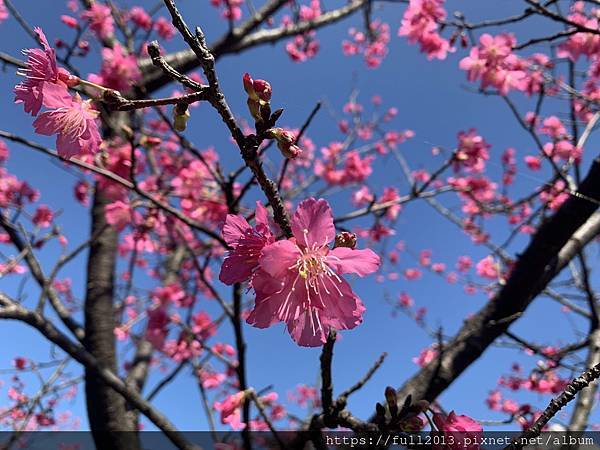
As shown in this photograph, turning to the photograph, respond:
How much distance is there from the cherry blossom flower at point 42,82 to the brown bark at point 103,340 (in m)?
1.12

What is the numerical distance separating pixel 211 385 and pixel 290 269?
363cm

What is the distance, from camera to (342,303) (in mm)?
888

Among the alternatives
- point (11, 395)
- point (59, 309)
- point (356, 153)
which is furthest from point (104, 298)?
point (11, 395)

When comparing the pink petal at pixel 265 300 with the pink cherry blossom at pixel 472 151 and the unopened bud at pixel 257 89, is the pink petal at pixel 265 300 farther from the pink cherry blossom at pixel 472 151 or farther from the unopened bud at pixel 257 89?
the pink cherry blossom at pixel 472 151

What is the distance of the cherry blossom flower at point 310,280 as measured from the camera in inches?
31.5

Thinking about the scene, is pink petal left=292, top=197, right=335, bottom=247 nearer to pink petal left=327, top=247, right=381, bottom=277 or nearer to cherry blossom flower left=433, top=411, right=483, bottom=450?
pink petal left=327, top=247, right=381, bottom=277

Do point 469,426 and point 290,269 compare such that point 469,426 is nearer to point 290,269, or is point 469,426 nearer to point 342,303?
point 342,303

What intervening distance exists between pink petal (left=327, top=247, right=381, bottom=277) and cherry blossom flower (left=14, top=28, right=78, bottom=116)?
63cm

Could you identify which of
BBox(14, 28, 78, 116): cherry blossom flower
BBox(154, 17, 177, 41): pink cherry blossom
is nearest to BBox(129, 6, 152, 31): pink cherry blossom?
BBox(154, 17, 177, 41): pink cherry blossom

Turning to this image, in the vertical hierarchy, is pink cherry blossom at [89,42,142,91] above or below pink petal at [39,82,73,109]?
above

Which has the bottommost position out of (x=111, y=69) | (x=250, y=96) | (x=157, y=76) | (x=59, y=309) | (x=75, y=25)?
(x=250, y=96)

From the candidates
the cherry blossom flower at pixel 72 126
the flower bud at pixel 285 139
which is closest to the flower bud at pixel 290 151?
the flower bud at pixel 285 139

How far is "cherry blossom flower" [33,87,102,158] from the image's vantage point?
85 cm

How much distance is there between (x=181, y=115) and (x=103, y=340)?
193cm
